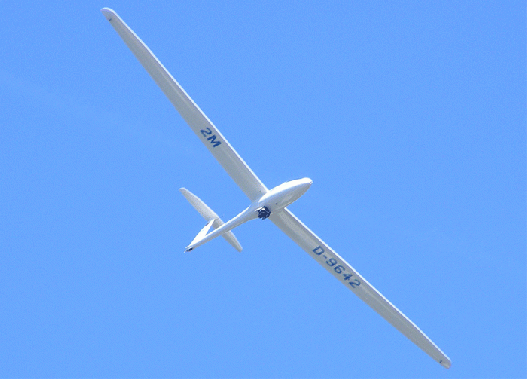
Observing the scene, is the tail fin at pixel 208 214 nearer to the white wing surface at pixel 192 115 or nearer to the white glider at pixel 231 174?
the white glider at pixel 231 174

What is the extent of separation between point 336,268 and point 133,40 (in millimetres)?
20009

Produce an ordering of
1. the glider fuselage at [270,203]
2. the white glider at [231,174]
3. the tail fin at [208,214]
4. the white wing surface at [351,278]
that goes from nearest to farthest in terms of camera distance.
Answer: the glider fuselage at [270,203] → the white glider at [231,174] → the white wing surface at [351,278] → the tail fin at [208,214]

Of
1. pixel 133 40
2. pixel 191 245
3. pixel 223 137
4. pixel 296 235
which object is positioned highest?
pixel 133 40

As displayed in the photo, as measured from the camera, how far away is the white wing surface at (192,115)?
4147cm

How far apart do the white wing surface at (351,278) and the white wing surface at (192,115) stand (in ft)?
10.4

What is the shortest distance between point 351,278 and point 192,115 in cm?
1559

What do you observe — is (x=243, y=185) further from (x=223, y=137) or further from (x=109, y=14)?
(x=109, y=14)

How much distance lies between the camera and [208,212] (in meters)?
53.1

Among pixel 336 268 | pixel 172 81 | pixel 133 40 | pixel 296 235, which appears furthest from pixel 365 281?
pixel 133 40

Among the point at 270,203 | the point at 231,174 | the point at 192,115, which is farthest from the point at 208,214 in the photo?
the point at 192,115

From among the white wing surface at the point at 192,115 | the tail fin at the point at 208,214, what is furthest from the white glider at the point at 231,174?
the tail fin at the point at 208,214

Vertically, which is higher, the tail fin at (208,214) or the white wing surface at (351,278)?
the tail fin at (208,214)

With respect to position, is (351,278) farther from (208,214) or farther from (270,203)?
(208,214)

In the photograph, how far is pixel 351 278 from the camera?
46.2 meters
